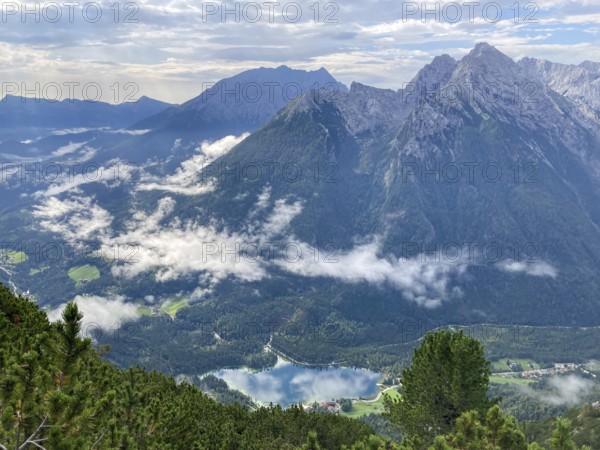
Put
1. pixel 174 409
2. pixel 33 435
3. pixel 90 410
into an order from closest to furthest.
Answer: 1. pixel 33 435
2. pixel 90 410
3. pixel 174 409

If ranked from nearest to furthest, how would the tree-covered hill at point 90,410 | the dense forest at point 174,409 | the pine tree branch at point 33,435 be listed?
the pine tree branch at point 33,435, the tree-covered hill at point 90,410, the dense forest at point 174,409

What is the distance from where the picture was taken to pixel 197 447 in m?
49.8

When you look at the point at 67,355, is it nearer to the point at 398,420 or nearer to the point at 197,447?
the point at 197,447

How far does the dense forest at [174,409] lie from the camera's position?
66.6 ft

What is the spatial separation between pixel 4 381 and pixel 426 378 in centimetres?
4683

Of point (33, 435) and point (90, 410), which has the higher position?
point (33, 435)

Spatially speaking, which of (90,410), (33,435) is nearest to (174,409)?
(90,410)

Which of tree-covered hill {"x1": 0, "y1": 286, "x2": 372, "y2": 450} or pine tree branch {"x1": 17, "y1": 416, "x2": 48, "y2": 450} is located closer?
pine tree branch {"x1": 17, "y1": 416, "x2": 48, "y2": 450}

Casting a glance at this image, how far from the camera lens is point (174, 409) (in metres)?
51.3

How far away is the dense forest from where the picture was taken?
66.6 ft

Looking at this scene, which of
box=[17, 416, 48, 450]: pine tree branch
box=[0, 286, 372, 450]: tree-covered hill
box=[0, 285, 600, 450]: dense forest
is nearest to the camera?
box=[17, 416, 48, 450]: pine tree branch

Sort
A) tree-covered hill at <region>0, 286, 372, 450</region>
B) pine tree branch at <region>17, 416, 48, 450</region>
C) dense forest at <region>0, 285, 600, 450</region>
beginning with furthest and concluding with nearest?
dense forest at <region>0, 285, 600, 450</region> → tree-covered hill at <region>0, 286, 372, 450</region> → pine tree branch at <region>17, 416, 48, 450</region>

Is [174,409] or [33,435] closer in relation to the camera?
[33,435]

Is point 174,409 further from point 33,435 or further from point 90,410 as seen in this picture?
point 33,435
